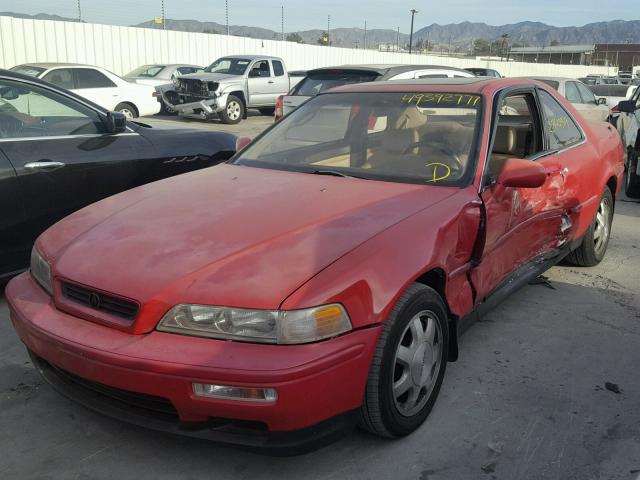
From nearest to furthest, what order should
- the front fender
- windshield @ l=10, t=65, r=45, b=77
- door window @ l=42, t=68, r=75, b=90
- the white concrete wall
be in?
the front fender < windshield @ l=10, t=65, r=45, b=77 < door window @ l=42, t=68, r=75, b=90 < the white concrete wall

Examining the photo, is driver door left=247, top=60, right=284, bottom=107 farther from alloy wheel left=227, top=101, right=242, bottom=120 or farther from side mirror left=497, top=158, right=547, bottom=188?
side mirror left=497, top=158, right=547, bottom=188

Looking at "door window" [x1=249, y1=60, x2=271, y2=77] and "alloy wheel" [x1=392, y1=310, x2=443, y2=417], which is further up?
"door window" [x1=249, y1=60, x2=271, y2=77]

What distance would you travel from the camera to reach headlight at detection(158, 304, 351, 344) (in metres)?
2.21

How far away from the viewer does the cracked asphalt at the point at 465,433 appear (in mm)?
2510

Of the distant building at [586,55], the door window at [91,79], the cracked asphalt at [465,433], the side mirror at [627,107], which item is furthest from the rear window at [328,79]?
the distant building at [586,55]

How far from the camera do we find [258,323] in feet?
7.32

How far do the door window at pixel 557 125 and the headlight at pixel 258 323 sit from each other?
2642 mm

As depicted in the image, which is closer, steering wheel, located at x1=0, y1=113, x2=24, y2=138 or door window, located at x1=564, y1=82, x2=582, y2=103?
steering wheel, located at x1=0, y1=113, x2=24, y2=138

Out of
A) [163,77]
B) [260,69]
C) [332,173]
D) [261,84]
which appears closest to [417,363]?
[332,173]

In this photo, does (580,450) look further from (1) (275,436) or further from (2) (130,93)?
(2) (130,93)

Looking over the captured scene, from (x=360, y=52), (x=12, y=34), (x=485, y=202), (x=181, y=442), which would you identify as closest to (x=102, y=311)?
(x=181, y=442)

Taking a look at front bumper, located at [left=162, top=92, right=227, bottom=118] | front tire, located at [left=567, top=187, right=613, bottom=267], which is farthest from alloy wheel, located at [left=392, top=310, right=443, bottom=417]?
front bumper, located at [left=162, top=92, right=227, bottom=118]

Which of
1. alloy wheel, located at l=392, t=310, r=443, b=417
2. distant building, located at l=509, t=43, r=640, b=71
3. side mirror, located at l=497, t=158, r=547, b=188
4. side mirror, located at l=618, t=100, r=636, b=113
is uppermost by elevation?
distant building, located at l=509, t=43, r=640, b=71

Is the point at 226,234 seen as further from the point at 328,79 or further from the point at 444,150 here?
the point at 328,79
